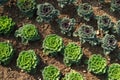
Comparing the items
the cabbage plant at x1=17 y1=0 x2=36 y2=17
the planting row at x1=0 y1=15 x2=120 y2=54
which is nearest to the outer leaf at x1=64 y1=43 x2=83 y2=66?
the planting row at x1=0 y1=15 x2=120 y2=54

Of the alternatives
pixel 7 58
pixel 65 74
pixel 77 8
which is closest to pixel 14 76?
pixel 7 58

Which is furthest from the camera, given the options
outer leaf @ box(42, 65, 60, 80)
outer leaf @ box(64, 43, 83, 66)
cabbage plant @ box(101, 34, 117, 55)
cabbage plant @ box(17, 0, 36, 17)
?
cabbage plant @ box(17, 0, 36, 17)

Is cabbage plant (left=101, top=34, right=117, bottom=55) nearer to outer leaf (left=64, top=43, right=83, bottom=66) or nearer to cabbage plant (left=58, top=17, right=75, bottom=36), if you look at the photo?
outer leaf (left=64, top=43, right=83, bottom=66)

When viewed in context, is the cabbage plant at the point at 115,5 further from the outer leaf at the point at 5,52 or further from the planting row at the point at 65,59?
the outer leaf at the point at 5,52

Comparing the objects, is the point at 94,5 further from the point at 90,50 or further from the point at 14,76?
the point at 14,76

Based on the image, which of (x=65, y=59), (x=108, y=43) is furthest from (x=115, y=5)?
(x=65, y=59)

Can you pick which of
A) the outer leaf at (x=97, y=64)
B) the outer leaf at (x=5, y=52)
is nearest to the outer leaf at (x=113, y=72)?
the outer leaf at (x=97, y=64)
